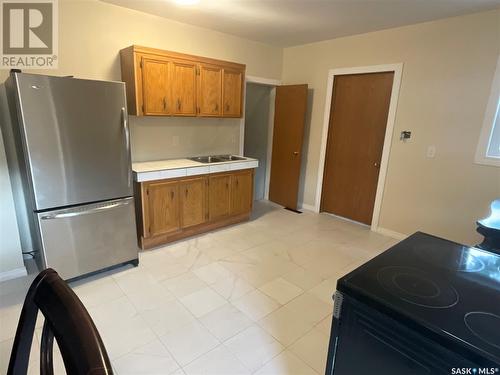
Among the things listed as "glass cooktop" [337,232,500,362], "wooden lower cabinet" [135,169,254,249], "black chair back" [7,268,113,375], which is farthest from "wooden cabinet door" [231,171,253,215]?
"black chair back" [7,268,113,375]

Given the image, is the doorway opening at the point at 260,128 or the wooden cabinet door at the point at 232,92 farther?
the doorway opening at the point at 260,128

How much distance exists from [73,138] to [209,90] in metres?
1.69

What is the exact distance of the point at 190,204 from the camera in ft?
10.7

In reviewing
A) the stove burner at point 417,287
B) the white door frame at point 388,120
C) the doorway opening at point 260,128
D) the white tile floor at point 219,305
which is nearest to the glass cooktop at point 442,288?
the stove burner at point 417,287

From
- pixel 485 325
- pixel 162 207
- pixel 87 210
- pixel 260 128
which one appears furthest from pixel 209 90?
pixel 485 325

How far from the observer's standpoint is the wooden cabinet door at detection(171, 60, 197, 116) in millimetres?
3061

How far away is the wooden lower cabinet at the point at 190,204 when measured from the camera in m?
2.95

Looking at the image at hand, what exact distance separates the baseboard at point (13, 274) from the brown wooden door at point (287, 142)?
345 centimetres

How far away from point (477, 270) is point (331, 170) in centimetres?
326

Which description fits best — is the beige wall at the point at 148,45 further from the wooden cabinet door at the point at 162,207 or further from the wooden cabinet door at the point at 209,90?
the wooden cabinet door at the point at 162,207

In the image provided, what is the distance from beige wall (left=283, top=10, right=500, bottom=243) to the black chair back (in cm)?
359

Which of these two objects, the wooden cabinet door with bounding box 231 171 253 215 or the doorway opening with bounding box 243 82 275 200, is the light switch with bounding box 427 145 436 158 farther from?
the doorway opening with bounding box 243 82 275 200

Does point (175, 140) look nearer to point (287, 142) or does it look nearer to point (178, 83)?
point (178, 83)

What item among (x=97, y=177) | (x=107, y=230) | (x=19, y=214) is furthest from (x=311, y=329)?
(x=19, y=214)
